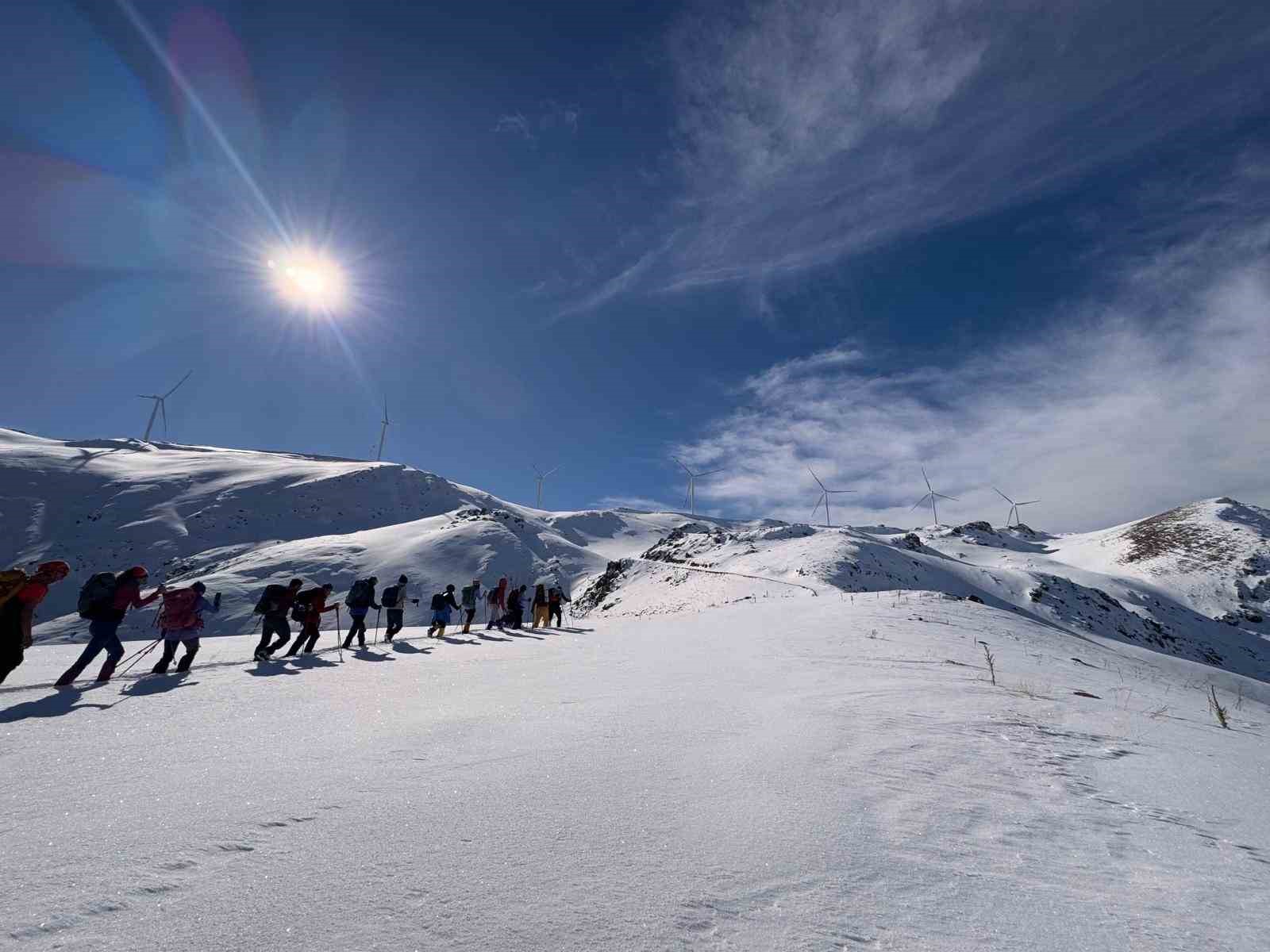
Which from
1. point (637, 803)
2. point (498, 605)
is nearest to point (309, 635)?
point (498, 605)

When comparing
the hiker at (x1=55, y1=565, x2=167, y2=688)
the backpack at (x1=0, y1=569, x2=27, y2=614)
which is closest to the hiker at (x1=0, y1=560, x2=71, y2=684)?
the backpack at (x1=0, y1=569, x2=27, y2=614)

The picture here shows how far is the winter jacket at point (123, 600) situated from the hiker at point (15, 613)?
1304 mm

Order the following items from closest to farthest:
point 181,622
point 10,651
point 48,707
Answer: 1. point 48,707
2. point 10,651
3. point 181,622

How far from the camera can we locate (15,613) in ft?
25.1

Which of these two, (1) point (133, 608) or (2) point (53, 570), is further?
(1) point (133, 608)

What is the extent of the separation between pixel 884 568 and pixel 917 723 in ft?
133

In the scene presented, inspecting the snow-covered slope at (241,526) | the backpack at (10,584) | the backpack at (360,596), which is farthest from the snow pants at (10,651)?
the snow-covered slope at (241,526)

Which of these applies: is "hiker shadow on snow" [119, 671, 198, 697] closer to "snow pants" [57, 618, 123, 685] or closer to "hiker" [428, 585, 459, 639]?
"snow pants" [57, 618, 123, 685]

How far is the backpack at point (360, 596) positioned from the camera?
50.2ft

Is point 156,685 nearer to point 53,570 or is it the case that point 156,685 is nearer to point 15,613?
point 15,613

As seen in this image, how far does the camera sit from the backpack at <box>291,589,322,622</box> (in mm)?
13672

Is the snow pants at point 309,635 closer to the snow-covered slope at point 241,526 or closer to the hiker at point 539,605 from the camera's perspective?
the hiker at point 539,605

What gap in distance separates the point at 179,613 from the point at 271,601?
2.41 meters

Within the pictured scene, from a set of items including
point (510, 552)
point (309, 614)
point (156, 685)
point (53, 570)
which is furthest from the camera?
point (510, 552)
